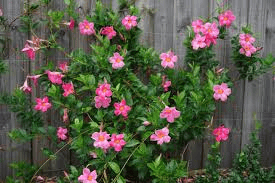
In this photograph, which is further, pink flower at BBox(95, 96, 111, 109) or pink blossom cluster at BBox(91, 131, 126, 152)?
pink flower at BBox(95, 96, 111, 109)

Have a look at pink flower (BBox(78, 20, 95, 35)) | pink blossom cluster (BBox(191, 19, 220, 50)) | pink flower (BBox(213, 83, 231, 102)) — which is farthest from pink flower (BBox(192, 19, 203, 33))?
pink flower (BBox(78, 20, 95, 35))

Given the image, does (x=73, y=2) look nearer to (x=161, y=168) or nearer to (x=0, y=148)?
(x=0, y=148)

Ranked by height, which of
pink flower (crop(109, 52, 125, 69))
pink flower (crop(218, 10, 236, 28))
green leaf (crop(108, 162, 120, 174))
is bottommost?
green leaf (crop(108, 162, 120, 174))

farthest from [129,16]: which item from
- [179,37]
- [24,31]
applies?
[24,31]

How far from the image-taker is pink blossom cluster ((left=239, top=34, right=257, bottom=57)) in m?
3.15

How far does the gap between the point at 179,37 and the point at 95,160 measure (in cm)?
106

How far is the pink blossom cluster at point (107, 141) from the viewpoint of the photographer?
8.48 feet

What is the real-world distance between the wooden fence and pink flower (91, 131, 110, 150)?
2.23ft

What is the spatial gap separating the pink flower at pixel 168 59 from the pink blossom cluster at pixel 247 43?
19.0 inches

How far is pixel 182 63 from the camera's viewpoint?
130 inches

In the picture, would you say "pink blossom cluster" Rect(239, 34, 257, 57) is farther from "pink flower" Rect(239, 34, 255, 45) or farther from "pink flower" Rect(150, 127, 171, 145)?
"pink flower" Rect(150, 127, 171, 145)

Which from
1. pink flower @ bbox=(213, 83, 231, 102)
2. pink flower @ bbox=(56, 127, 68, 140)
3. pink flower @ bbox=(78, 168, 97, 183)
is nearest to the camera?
pink flower @ bbox=(78, 168, 97, 183)

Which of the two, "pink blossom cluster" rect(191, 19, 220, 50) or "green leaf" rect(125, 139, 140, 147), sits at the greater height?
"pink blossom cluster" rect(191, 19, 220, 50)

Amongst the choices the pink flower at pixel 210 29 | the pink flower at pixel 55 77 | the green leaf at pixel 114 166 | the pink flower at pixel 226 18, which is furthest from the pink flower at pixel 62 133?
the pink flower at pixel 226 18
